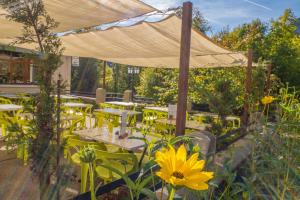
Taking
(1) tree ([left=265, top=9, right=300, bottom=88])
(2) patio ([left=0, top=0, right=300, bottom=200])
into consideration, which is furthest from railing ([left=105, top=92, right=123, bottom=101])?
(2) patio ([left=0, top=0, right=300, bottom=200])

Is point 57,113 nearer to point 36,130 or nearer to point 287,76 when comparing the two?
point 36,130

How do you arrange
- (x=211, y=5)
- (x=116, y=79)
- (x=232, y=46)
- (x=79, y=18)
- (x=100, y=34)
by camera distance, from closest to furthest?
1. (x=79, y=18)
2. (x=100, y=34)
3. (x=211, y=5)
4. (x=232, y=46)
5. (x=116, y=79)

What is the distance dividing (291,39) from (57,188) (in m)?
9.88

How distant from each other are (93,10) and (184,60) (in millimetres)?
1153

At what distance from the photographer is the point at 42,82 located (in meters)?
1.73

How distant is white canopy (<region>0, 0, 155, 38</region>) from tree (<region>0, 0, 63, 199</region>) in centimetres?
60

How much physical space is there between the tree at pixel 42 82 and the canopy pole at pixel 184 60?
1.21 meters

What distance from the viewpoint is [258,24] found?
10531mm

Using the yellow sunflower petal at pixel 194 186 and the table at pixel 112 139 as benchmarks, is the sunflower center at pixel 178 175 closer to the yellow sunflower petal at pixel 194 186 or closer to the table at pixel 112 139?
the yellow sunflower petal at pixel 194 186

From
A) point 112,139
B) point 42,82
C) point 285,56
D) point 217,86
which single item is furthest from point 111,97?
point 42,82

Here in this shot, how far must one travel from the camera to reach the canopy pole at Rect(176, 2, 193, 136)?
8.18 ft

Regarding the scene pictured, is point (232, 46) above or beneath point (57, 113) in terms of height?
above

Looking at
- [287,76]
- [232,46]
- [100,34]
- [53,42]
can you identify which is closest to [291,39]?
[287,76]

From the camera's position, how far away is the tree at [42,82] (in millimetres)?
1675
